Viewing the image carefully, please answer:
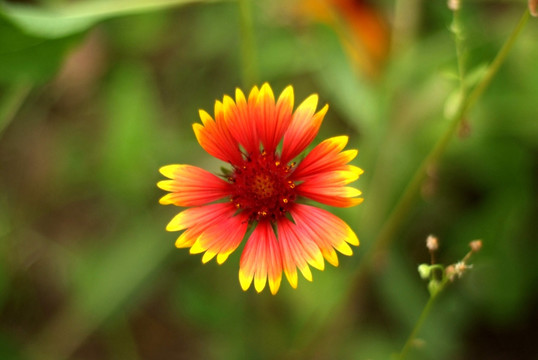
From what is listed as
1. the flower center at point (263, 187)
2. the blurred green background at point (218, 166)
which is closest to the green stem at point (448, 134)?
the blurred green background at point (218, 166)

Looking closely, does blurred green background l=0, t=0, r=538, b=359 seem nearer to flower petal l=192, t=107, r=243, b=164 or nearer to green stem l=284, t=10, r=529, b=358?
green stem l=284, t=10, r=529, b=358

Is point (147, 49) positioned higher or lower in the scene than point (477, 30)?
lower

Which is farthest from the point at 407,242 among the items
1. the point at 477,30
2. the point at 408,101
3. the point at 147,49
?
the point at 147,49

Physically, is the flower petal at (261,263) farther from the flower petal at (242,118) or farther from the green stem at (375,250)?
the green stem at (375,250)

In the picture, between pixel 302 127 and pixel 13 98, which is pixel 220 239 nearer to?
pixel 302 127

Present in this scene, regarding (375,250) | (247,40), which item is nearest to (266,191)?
(247,40)

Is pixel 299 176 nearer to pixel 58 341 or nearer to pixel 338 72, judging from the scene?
pixel 338 72
